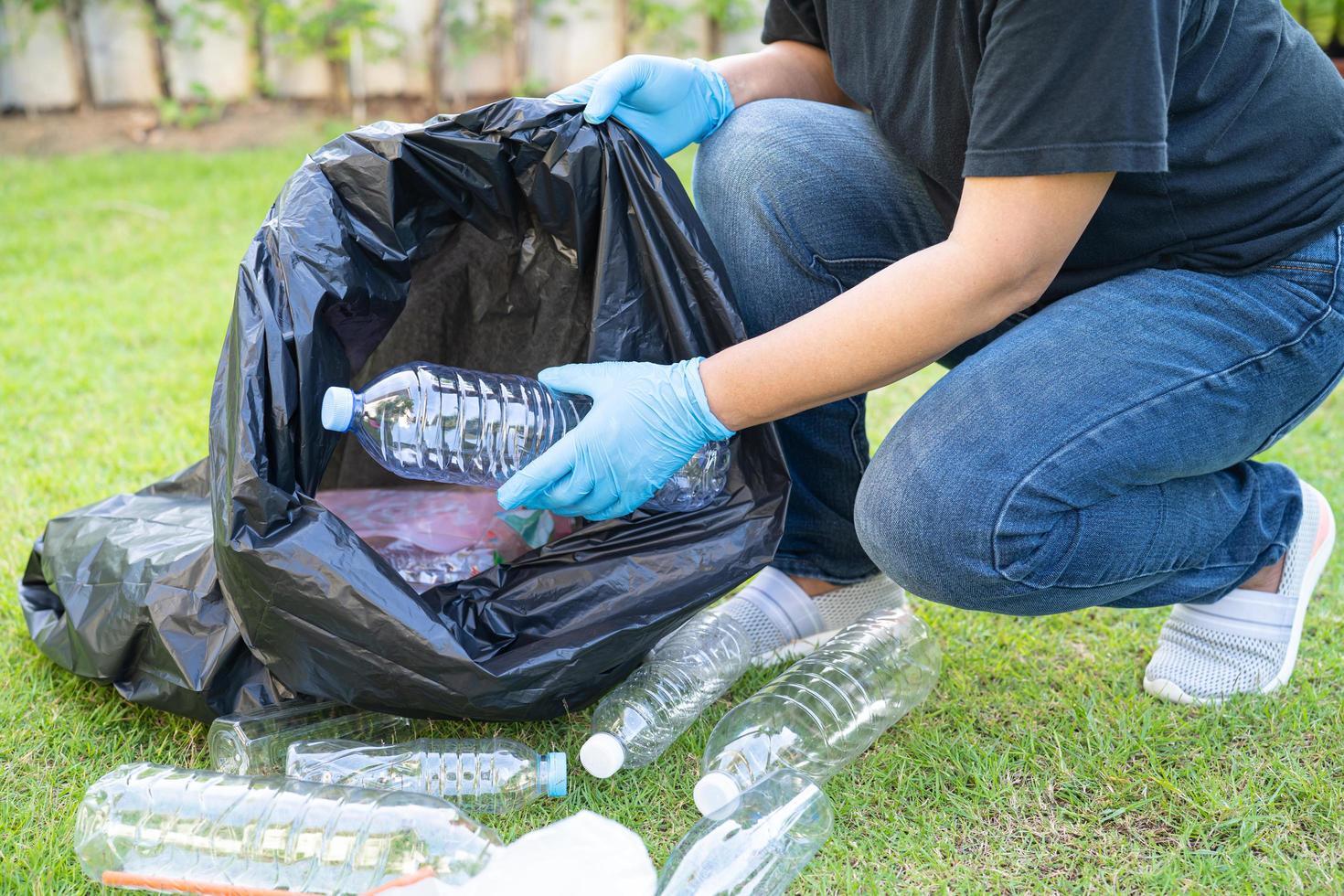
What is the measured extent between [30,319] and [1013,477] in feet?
10.7

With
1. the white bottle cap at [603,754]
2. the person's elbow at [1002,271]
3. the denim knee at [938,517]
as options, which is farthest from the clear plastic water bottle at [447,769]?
the person's elbow at [1002,271]

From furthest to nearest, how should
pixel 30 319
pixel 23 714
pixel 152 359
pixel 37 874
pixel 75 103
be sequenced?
pixel 75 103
pixel 30 319
pixel 152 359
pixel 23 714
pixel 37 874

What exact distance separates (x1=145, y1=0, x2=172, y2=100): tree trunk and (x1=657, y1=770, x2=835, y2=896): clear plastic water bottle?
19.7 ft

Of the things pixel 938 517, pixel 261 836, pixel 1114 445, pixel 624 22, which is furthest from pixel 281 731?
pixel 624 22

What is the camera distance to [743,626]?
1.89m

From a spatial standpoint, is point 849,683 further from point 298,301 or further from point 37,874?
point 37,874

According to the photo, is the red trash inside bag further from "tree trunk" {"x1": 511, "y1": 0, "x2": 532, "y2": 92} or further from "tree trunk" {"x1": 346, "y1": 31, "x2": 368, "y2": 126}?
"tree trunk" {"x1": 511, "y1": 0, "x2": 532, "y2": 92}

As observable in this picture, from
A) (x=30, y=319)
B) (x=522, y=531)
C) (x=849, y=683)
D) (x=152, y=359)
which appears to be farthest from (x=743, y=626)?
(x=30, y=319)

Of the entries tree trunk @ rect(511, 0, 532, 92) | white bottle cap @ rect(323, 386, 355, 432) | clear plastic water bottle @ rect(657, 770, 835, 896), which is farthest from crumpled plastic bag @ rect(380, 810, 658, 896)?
tree trunk @ rect(511, 0, 532, 92)

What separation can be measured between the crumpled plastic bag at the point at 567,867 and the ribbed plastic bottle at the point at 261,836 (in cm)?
6

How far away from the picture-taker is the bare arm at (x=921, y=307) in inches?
54.0

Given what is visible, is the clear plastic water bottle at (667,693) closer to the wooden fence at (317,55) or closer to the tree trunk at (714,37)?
the wooden fence at (317,55)

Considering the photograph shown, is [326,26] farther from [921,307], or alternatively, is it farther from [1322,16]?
[921,307]

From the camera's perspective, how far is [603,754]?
1.51 metres
